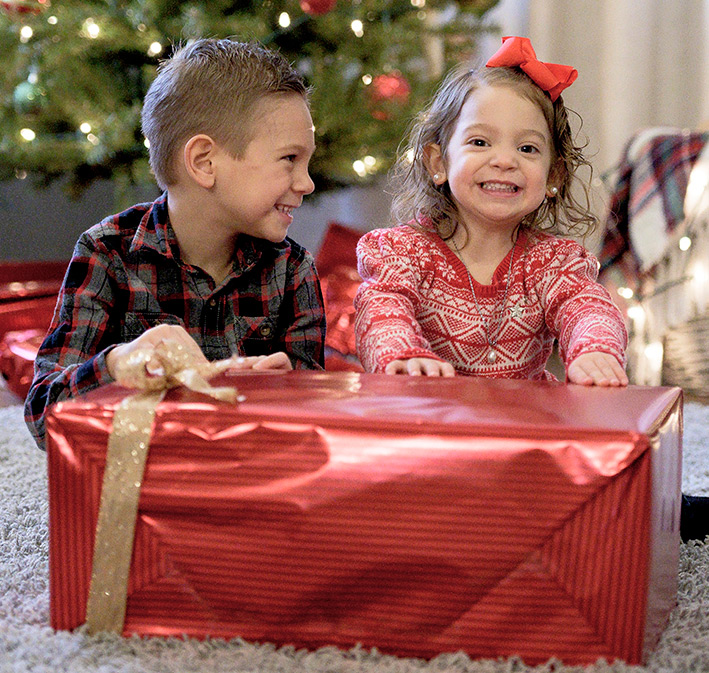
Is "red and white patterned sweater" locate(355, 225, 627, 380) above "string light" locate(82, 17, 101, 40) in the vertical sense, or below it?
below

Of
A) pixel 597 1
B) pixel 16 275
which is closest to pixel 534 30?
pixel 597 1

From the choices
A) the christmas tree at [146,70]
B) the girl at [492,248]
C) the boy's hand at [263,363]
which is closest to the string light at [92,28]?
the christmas tree at [146,70]

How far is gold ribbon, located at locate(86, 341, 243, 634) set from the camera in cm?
69

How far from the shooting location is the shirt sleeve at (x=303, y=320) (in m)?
1.15

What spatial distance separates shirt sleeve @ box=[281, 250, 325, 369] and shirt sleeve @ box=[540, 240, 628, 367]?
12.2 inches

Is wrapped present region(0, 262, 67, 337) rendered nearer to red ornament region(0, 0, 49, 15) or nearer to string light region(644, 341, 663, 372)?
red ornament region(0, 0, 49, 15)

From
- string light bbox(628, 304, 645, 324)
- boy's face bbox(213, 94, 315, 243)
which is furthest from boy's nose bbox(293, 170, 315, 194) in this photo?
string light bbox(628, 304, 645, 324)

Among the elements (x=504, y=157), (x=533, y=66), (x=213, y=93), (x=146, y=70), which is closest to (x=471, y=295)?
(x=504, y=157)

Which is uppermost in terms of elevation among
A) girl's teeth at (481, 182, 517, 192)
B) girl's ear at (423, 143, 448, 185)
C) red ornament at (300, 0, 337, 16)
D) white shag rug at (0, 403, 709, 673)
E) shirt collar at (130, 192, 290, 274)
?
red ornament at (300, 0, 337, 16)

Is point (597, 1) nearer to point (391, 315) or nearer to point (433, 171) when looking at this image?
point (433, 171)

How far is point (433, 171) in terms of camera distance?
48.3 inches

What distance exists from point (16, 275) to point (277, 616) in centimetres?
181

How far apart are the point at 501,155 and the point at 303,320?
34 centimetres

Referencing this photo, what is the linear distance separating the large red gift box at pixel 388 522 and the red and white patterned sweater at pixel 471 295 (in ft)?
1.32
